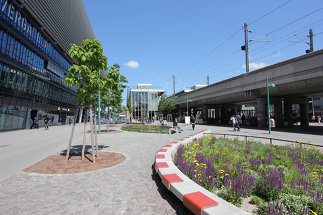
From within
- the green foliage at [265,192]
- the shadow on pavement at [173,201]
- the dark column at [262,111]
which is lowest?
the shadow on pavement at [173,201]

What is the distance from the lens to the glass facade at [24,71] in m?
22.2

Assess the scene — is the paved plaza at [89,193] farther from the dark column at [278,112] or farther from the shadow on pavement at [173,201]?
the dark column at [278,112]

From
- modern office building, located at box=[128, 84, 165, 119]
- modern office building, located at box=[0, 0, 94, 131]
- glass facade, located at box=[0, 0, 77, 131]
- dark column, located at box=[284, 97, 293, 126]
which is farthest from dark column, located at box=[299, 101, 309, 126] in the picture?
modern office building, located at box=[128, 84, 165, 119]

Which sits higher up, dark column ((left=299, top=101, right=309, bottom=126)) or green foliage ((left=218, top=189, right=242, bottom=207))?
dark column ((left=299, top=101, right=309, bottom=126))

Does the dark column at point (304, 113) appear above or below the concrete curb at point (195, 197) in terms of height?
above

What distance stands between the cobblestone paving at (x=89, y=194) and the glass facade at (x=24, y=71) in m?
16.8

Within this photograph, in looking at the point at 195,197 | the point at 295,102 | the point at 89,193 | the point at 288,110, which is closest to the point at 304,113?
the point at 295,102

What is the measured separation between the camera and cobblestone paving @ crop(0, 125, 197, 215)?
10.7ft

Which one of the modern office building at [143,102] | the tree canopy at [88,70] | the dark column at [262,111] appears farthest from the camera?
the modern office building at [143,102]

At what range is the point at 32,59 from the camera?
28.4 metres

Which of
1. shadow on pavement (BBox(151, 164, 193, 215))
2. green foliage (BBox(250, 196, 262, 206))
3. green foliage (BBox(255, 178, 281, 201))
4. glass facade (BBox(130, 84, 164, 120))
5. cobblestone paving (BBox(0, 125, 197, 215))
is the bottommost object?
cobblestone paving (BBox(0, 125, 197, 215))

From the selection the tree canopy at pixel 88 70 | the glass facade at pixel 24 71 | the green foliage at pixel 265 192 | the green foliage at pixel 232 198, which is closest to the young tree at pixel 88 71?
the tree canopy at pixel 88 70

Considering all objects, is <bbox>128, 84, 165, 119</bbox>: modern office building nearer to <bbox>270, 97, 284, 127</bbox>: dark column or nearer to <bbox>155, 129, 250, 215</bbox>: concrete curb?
<bbox>270, 97, 284, 127</bbox>: dark column

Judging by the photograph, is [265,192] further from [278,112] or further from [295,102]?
[295,102]
